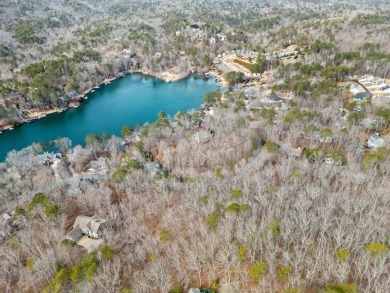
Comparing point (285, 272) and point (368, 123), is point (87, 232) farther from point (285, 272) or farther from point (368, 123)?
point (368, 123)

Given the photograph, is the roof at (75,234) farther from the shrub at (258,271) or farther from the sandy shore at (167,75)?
the sandy shore at (167,75)

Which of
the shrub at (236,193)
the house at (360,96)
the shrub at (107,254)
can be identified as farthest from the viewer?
the house at (360,96)

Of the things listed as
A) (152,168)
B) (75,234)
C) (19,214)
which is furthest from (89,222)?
(152,168)

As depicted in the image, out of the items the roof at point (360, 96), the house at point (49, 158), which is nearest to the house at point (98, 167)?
the house at point (49, 158)

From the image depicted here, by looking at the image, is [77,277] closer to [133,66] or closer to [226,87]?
[226,87]

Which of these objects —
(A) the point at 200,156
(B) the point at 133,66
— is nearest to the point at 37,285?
(A) the point at 200,156
